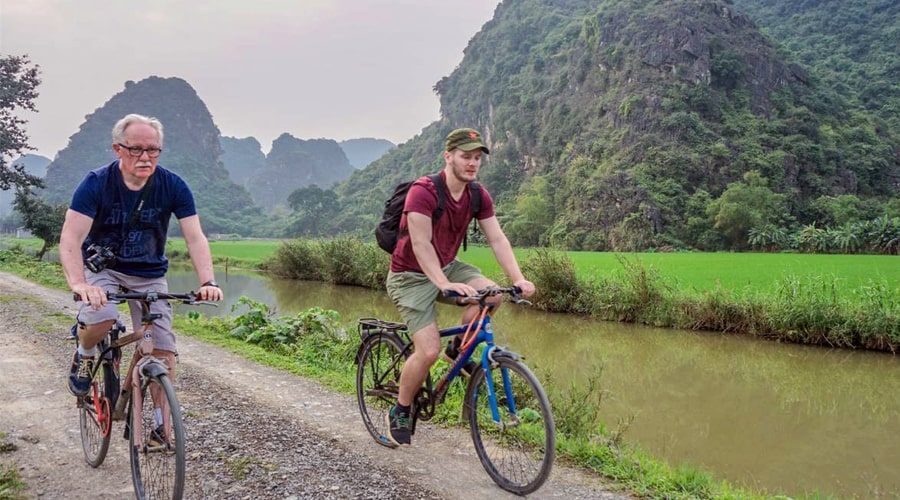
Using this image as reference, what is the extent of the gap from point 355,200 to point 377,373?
89.6 meters

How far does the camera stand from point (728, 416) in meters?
6.78

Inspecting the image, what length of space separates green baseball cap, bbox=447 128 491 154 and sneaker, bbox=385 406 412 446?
5.36ft

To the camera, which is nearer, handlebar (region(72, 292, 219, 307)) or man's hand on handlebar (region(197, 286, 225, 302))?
handlebar (region(72, 292, 219, 307))

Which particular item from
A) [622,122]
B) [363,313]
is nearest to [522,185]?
[622,122]

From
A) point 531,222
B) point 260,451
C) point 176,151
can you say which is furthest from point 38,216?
point 176,151

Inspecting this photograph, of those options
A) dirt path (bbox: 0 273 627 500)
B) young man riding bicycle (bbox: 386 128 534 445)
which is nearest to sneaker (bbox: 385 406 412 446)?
young man riding bicycle (bbox: 386 128 534 445)

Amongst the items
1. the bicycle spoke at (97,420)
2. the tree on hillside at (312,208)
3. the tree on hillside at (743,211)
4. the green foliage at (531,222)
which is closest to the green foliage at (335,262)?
the bicycle spoke at (97,420)

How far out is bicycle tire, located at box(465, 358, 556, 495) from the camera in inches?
120

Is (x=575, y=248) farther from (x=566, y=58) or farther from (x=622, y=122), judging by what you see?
(x=566, y=58)

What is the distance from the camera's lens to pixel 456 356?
136 inches

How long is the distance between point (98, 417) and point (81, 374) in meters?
0.26

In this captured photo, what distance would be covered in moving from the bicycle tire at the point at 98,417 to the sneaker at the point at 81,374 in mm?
34

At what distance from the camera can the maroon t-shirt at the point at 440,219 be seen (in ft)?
10.6

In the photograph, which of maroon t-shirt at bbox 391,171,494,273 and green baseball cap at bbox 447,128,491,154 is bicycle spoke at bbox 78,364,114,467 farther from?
green baseball cap at bbox 447,128,491,154
